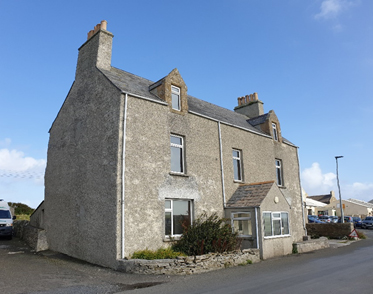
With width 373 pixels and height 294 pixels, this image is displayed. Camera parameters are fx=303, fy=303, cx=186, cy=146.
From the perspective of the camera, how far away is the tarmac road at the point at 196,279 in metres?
8.20

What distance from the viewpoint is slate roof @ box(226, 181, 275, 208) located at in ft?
49.5

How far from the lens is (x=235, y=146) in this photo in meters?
17.5

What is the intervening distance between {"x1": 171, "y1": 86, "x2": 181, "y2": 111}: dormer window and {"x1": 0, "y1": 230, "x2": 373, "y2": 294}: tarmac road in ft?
26.2

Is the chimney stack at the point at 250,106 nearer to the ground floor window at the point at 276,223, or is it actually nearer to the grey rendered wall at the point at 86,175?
the ground floor window at the point at 276,223

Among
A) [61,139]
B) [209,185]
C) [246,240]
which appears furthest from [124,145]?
[246,240]

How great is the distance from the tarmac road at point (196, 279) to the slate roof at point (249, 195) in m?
2.99

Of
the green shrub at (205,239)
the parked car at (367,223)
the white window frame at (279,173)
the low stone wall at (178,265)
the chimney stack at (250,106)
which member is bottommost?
the parked car at (367,223)

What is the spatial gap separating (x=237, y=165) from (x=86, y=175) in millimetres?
8575

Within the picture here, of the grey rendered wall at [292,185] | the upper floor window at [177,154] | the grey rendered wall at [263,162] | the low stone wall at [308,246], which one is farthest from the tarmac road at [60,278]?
the grey rendered wall at [292,185]

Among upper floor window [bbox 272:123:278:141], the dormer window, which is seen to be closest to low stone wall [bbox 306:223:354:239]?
upper floor window [bbox 272:123:278:141]

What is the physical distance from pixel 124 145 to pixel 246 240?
7.62 m

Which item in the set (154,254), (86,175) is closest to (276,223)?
(154,254)

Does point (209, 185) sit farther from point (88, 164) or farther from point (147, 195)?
point (88, 164)

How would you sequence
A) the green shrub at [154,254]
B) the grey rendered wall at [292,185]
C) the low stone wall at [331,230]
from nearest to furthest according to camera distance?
the green shrub at [154,254] → the grey rendered wall at [292,185] → the low stone wall at [331,230]
